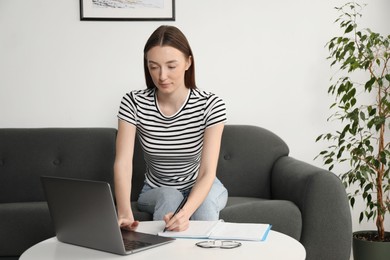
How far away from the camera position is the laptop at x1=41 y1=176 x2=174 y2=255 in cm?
156

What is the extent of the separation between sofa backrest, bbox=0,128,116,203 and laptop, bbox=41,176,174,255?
4.62 feet

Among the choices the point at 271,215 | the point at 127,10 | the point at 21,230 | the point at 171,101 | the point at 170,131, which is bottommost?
the point at 21,230

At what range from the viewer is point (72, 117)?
350 centimetres

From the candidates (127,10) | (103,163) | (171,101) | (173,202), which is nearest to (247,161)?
(103,163)

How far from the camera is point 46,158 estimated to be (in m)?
3.17

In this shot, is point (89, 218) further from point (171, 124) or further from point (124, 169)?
point (171, 124)

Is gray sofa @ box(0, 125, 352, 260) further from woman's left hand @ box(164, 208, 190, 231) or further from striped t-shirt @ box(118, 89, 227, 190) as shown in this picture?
woman's left hand @ box(164, 208, 190, 231)

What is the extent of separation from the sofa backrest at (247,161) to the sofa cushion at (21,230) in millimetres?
1000

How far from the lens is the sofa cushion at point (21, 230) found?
8.71 feet

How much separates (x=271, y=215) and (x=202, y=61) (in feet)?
4.12

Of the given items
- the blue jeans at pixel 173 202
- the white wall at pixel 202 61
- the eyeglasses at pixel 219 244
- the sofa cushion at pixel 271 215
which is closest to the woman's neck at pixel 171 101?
the blue jeans at pixel 173 202

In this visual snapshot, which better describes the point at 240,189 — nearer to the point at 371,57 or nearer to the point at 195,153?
the point at 195,153

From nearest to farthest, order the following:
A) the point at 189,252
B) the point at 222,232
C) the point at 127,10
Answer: the point at 189,252 < the point at 222,232 < the point at 127,10

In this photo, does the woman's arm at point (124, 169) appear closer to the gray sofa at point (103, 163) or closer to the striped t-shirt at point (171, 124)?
the striped t-shirt at point (171, 124)
